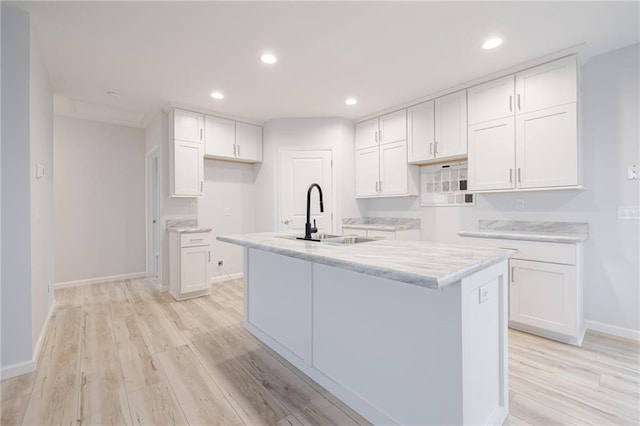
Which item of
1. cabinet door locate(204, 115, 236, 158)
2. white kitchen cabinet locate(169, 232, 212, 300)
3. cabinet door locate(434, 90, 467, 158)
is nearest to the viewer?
cabinet door locate(434, 90, 467, 158)

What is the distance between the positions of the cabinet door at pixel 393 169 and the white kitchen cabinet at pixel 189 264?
2532mm

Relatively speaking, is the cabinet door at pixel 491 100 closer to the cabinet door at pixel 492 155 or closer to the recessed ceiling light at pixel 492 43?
the cabinet door at pixel 492 155

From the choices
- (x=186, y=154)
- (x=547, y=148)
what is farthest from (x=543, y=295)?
(x=186, y=154)

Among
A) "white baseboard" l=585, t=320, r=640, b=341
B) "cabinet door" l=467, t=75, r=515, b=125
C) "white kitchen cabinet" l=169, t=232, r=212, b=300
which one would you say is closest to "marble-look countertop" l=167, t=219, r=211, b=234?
"white kitchen cabinet" l=169, t=232, r=212, b=300

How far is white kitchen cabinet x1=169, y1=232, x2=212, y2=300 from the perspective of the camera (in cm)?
368

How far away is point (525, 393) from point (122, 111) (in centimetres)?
524

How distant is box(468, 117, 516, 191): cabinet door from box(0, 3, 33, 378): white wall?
12.8 ft

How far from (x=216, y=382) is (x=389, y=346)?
122 cm

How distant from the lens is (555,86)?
2600 mm

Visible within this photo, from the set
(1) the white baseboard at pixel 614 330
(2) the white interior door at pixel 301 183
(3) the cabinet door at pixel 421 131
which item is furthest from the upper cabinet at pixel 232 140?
(1) the white baseboard at pixel 614 330

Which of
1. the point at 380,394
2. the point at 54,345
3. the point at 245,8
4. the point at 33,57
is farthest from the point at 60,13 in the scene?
the point at 380,394

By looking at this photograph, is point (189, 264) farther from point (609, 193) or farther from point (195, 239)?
point (609, 193)

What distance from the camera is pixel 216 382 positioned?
6.31 ft

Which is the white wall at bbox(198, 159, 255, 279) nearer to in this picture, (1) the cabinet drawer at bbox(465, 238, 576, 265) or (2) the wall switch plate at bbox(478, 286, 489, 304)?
(1) the cabinet drawer at bbox(465, 238, 576, 265)
